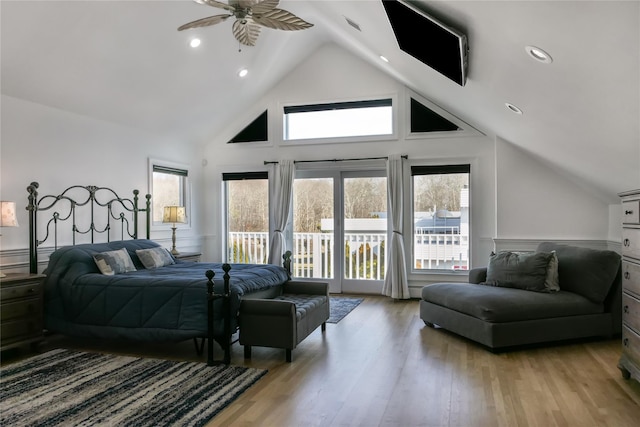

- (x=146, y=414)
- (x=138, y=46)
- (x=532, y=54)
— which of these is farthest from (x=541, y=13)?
(x=138, y=46)

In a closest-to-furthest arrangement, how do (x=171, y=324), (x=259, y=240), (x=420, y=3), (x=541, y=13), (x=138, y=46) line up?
(x=541, y=13)
(x=420, y=3)
(x=171, y=324)
(x=138, y=46)
(x=259, y=240)

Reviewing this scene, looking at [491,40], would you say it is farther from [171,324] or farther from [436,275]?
[436,275]

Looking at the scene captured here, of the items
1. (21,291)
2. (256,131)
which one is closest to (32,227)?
(21,291)

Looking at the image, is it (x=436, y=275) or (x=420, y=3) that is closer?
(x=420, y=3)

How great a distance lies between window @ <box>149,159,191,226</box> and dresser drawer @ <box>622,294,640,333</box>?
5.56m

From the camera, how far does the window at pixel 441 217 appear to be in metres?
6.54

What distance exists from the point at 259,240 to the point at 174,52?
10.9 feet

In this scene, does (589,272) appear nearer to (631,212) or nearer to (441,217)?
(631,212)

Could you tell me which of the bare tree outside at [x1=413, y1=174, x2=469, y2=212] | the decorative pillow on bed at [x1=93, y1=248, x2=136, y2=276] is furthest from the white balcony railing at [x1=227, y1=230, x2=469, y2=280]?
the decorative pillow on bed at [x1=93, y1=248, x2=136, y2=276]

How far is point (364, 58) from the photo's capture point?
6730 millimetres

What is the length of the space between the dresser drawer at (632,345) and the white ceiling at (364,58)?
4.11 ft

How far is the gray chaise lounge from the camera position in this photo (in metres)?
4.04

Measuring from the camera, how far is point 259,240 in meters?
7.52

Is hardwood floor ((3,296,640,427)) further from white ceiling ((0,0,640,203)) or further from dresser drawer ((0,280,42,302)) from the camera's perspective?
white ceiling ((0,0,640,203))
